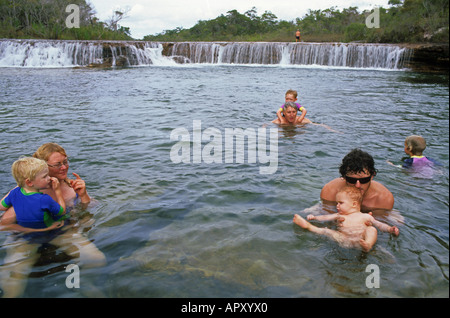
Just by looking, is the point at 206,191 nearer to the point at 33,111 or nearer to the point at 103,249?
the point at 103,249

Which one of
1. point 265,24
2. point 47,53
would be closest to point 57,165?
point 47,53

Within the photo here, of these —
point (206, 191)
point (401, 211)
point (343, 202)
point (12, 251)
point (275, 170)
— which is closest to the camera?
point (12, 251)

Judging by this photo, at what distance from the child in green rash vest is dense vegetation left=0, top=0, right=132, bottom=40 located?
101 feet

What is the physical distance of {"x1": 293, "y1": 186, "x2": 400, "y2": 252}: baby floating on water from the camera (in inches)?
135

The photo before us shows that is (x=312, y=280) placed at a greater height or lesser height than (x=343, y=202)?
lesser

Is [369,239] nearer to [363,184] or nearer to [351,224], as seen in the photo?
[351,224]

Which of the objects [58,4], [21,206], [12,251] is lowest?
[12,251]

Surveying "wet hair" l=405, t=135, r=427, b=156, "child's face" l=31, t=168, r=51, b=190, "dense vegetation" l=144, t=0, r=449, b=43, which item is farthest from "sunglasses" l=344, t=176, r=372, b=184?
"dense vegetation" l=144, t=0, r=449, b=43

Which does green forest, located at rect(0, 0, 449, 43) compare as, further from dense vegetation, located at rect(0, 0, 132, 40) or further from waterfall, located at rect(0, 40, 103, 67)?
waterfall, located at rect(0, 40, 103, 67)

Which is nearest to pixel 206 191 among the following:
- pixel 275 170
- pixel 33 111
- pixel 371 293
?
pixel 275 170

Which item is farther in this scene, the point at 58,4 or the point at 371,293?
the point at 58,4

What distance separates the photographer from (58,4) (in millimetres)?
39156

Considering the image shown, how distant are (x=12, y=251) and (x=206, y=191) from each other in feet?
7.67

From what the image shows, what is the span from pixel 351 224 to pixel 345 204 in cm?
24
